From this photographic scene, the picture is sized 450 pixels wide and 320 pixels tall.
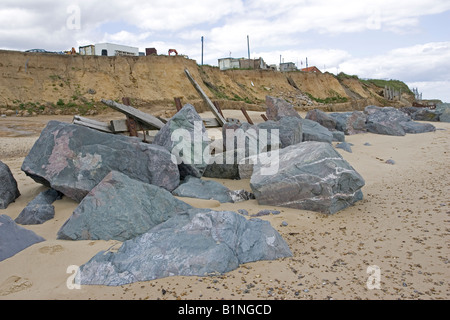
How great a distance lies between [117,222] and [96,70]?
1966 cm

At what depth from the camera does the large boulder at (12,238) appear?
3449 millimetres

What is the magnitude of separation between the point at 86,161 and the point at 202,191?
1589 millimetres

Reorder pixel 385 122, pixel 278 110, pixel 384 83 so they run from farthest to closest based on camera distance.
Result: pixel 384 83 < pixel 385 122 < pixel 278 110

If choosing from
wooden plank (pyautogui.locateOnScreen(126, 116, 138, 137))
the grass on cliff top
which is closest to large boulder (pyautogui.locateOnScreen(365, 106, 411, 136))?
wooden plank (pyautogui.locateOnScreen(126, 116, 138, 137))

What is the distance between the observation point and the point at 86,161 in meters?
4.88

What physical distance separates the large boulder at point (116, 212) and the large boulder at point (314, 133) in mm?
5782

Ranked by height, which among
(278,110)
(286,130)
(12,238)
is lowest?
(12,238)

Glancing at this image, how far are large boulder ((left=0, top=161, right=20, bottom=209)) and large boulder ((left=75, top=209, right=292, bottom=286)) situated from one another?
98.6 inches

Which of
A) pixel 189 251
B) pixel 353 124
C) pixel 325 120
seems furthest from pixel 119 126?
pixel 353 124

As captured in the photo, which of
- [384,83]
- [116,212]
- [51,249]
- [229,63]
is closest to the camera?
[51,249]

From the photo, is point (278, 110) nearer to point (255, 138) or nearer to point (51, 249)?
point (255, 138)

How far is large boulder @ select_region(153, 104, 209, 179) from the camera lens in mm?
5859

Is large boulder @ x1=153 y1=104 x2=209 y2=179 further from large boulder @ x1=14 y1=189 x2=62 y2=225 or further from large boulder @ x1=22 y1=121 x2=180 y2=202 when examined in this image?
large boulder @ x1=14 y1=189 x2=62 y2=225

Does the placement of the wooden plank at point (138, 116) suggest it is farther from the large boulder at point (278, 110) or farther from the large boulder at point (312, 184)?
the large boulder at point (278, 110)
